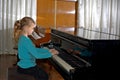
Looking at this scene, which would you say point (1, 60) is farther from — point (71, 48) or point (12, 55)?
point (71, 48)

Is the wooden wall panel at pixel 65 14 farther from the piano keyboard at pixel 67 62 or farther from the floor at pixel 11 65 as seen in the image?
the piano keyboard at pixel 67 62

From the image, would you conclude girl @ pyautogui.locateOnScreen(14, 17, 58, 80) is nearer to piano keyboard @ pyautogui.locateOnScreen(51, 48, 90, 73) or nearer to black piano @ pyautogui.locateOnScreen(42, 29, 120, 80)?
piano keyboard @ pyautogui.locateOnScreen(51, 48, 90, 73)

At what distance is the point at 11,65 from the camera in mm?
6434

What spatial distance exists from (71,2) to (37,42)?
3908 mm

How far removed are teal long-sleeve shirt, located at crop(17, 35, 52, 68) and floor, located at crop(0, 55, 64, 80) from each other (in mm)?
2114

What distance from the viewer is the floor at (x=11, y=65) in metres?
5.47

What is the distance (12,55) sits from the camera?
790 cm

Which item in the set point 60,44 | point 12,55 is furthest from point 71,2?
point 60,44

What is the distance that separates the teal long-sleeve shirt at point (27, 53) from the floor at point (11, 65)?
2114 millimetres

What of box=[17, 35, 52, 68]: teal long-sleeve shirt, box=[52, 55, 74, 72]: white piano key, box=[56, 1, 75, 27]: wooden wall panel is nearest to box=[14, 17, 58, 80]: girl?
box=[17, 35, 52, 68]: teal long-sleeve shirt

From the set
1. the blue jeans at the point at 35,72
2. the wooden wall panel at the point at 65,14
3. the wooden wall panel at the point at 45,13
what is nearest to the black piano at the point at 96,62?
the blue jeans at the point at 35,72

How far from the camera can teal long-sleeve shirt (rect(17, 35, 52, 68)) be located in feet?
9.97

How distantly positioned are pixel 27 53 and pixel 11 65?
3.43 m

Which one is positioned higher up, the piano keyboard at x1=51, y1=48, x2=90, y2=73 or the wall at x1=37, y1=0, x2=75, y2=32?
the wall at x1=37, y1=0, x2=75, y2=32
